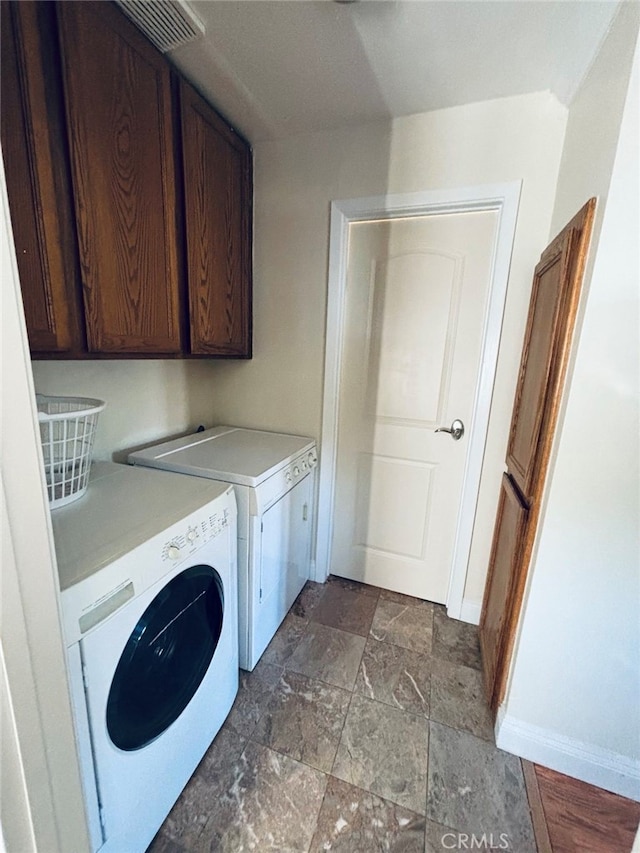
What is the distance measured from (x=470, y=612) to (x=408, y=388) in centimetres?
120

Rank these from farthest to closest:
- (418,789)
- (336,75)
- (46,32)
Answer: (336,75), (418,789), (46,32)

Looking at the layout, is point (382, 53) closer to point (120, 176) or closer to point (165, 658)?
point (120, 176)

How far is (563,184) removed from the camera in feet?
4.16

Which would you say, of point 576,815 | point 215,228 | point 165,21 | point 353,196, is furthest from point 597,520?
point 165,21

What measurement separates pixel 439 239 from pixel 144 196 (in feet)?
4.01

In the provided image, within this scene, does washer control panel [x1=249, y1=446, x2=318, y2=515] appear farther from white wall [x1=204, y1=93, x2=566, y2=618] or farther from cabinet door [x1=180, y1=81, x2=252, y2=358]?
cabinet door [x1=180, y1=81, x2=252, y2=358]

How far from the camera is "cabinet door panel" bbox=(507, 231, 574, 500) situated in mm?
1039

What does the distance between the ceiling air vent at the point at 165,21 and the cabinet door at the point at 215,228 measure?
146 mm

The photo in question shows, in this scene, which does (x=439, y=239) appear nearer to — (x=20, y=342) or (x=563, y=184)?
(x=563, y=184)

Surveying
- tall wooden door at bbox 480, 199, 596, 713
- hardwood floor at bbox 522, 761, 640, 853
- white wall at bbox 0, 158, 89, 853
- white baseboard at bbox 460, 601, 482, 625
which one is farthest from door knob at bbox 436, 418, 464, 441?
white wall at bbox 0, 158, 89, 853

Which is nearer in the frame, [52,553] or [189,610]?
[52,553]

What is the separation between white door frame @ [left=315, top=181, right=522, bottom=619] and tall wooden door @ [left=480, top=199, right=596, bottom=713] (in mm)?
145

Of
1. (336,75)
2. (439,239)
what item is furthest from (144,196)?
(439,239)

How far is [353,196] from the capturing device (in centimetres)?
162
